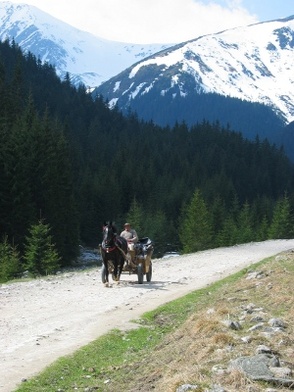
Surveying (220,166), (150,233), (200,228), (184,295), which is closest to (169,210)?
(150,233)

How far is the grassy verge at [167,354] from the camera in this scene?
866 centimetres

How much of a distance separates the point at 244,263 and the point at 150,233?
38.8m

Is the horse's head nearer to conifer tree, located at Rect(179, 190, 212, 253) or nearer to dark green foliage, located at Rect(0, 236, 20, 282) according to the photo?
dark green foliage, located at Rect(0, 236, 20, 282)

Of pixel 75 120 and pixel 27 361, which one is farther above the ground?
pixel 75 120

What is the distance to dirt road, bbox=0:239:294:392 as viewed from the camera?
11.5 metres

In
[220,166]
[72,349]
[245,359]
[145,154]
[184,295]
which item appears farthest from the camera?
[220,166]

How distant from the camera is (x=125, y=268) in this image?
2398cm

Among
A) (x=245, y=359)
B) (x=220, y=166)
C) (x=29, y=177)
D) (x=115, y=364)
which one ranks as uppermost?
(x=220, y=166)

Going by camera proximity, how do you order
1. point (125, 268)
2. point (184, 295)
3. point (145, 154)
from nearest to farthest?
point (184, 295) < point (125, 268) < point (145, 154)

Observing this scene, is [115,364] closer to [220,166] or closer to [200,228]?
[200,228]

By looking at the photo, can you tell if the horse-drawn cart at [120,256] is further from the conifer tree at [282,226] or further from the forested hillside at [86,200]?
the conifer tree at [282,226]

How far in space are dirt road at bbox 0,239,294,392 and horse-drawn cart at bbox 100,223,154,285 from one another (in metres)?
0.55

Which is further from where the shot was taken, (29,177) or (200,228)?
(200,228)

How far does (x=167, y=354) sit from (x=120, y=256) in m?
11.8
